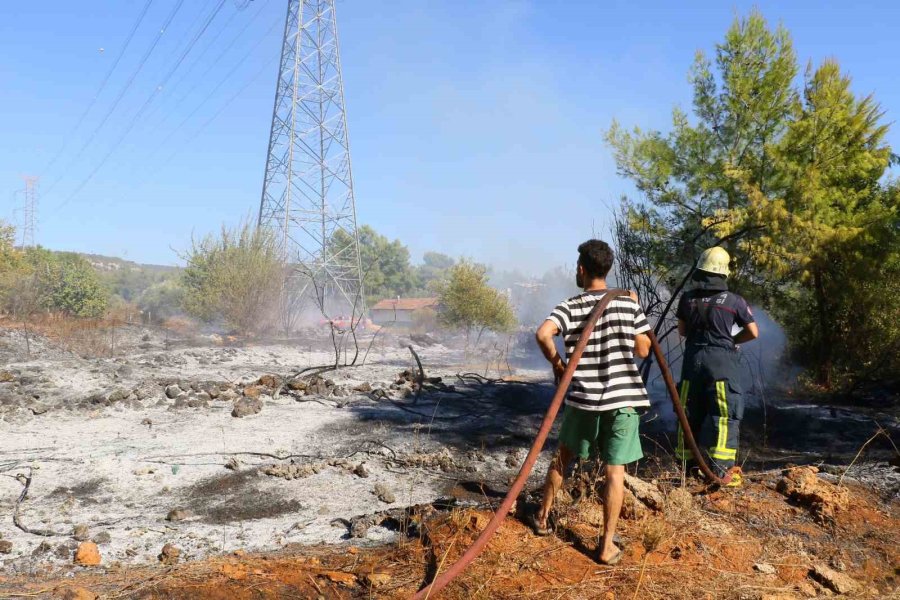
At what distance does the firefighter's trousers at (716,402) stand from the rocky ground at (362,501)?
250 millimetres

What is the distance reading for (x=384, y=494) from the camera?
5.54 m

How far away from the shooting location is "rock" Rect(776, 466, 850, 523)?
13.2 ft

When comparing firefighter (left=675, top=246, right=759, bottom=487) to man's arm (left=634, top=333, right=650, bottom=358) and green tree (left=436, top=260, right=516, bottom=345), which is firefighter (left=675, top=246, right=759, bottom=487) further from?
green tree (left=436, top=260, right=516, bottom=345)

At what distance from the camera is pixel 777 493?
434 cm

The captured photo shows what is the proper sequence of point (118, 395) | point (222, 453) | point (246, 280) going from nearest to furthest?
point (222, 453) → point (118, 395) → point (246, 280)

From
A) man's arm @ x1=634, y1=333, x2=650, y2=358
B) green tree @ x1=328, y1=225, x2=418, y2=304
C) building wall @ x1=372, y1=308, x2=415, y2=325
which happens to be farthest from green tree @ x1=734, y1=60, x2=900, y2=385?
green tree @ x1=328, y1=225, x2=418, y2=304

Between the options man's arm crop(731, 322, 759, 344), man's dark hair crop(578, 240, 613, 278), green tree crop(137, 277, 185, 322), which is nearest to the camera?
man's dark hair crop(578, 240, 613, 278)

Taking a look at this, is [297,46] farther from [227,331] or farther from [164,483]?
[164,483]

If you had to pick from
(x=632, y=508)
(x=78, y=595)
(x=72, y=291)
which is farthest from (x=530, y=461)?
(x=72, y=291)

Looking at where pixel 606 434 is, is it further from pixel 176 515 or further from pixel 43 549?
pixel 43 549

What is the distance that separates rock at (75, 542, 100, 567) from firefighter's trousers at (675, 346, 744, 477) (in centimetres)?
402

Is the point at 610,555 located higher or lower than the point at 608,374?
lower

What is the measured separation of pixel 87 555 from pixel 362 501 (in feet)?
7.09

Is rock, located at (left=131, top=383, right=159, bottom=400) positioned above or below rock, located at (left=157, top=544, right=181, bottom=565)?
above
